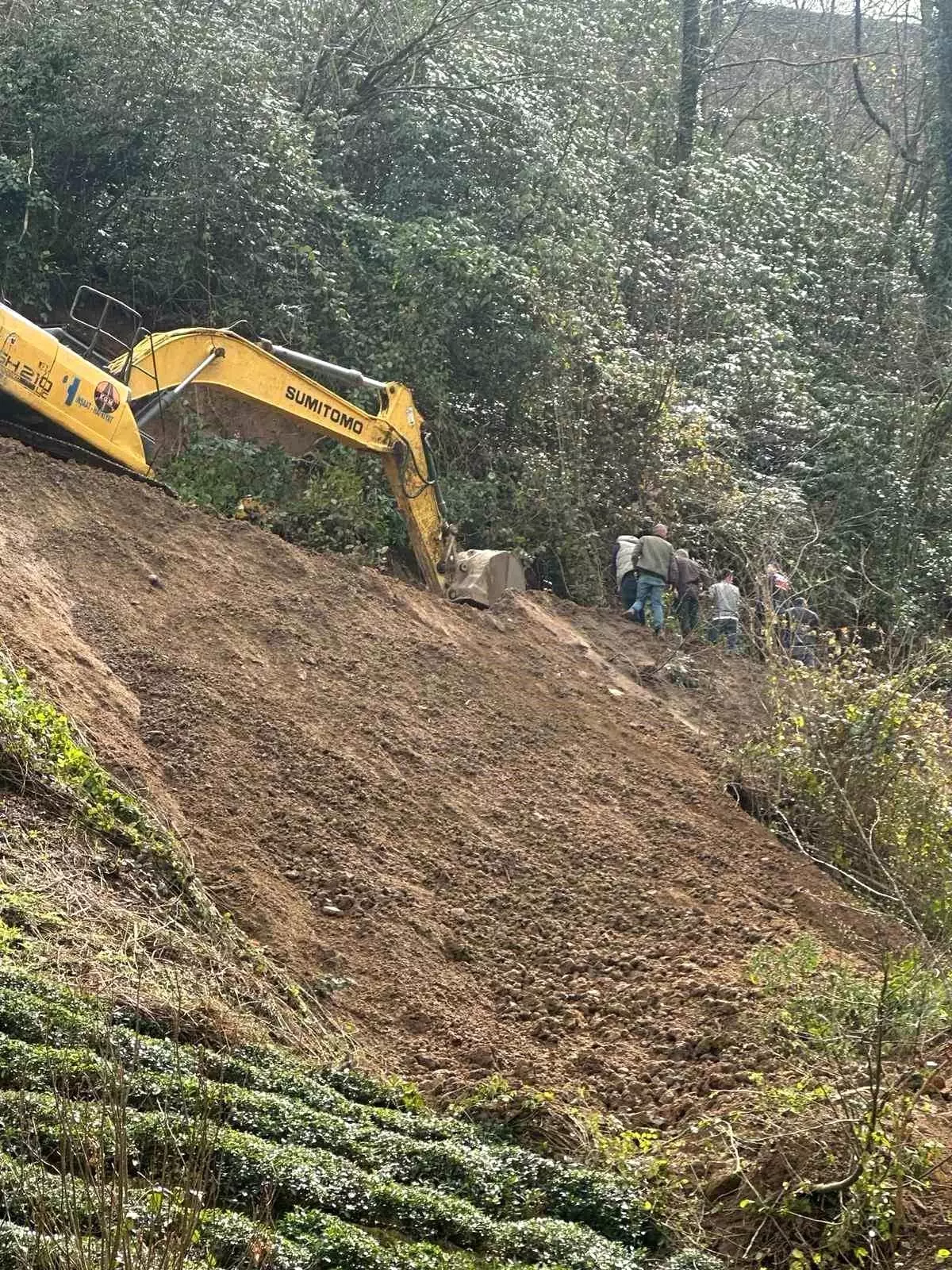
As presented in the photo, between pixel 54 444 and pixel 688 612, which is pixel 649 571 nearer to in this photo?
pixel 688 612

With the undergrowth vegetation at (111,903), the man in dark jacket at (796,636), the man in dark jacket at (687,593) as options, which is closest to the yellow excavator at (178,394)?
the man in dark jacket at (687,593)

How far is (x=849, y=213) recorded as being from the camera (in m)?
25.3

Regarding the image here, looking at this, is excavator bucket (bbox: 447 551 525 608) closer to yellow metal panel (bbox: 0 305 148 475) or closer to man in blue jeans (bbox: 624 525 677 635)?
man in blue jeans (bbox: 624 525 677 635)

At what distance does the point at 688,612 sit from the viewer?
55.4 feet

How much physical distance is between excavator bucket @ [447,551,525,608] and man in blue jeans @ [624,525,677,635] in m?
1.74

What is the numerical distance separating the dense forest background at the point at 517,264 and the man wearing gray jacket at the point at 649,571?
52cm

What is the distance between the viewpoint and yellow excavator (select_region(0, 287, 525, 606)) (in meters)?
11.8

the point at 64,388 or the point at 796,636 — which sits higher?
the point at 796,636

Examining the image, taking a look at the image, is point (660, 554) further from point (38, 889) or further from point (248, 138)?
point (38, 889)

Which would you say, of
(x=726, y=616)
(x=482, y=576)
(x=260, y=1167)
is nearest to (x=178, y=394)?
(x=482, y=576)

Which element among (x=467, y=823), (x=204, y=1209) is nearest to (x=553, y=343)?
(x=467, y=823)

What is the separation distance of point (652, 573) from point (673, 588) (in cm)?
34

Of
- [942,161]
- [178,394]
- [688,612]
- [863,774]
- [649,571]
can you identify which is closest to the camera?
[863,774]

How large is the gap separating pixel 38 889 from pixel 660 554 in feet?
34.1
